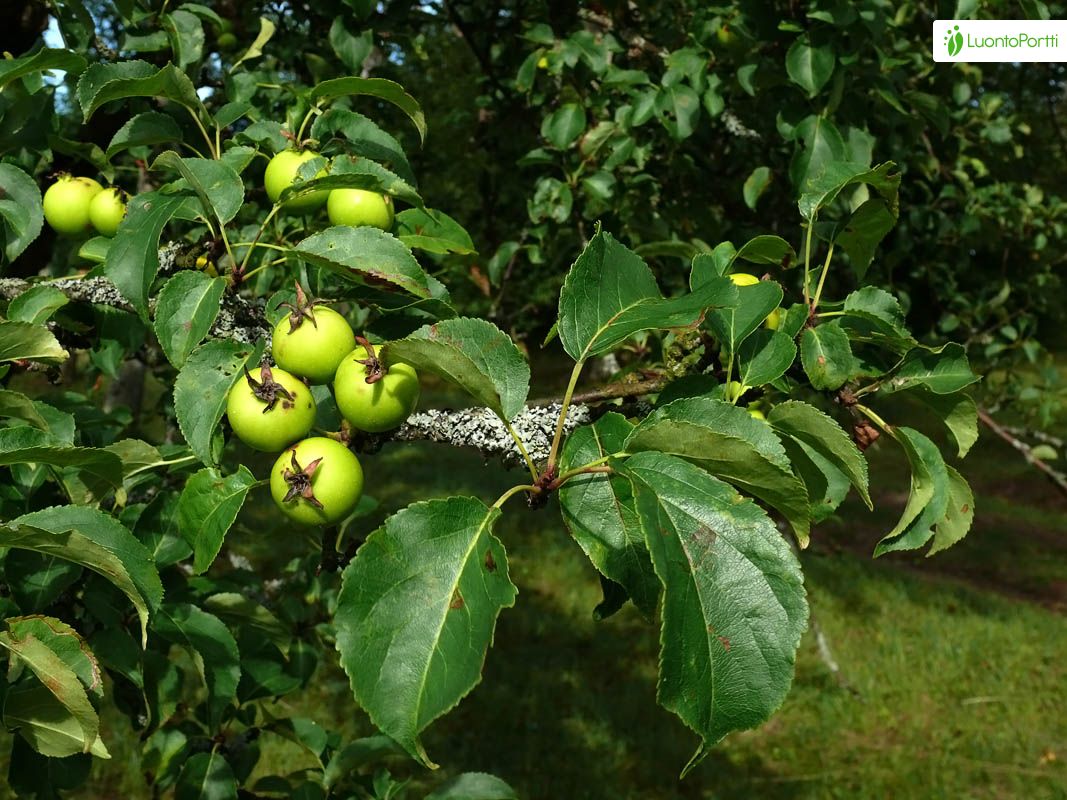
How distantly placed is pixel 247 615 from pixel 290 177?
2.51ft

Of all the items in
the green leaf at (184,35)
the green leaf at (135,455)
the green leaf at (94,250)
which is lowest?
the green leaf at (135,455)

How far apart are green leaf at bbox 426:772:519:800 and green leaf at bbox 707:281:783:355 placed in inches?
35.6

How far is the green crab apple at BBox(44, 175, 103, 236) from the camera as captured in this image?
4.44 feet

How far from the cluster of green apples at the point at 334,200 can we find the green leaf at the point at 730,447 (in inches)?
18.3

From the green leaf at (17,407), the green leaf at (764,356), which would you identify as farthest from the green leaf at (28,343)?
the green leaf at (764,356)

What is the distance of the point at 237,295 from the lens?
1.12 m

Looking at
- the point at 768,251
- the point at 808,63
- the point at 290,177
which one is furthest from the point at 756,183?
the point at 290,177

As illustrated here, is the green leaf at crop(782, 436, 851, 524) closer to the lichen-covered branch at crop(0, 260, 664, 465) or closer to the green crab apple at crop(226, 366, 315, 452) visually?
the lichen-covered branch at crop(0, 260, 664, 465)

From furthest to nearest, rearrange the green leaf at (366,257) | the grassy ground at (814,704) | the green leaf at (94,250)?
1. the grassy ground at (814,704)
2. the green leaf at (94,250)
3. the green leaf at (366,257)

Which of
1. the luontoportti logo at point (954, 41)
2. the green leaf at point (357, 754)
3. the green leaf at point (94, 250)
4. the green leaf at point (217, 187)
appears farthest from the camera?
the luontoportti logo at point (954, 41)

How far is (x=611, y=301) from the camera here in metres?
0.90

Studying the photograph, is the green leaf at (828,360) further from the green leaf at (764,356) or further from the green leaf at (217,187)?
the green leaf at (217,187)

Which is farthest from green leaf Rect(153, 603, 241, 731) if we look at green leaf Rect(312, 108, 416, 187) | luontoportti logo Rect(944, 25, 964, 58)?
luontoportti logo Rect(944, 25, 964, 58)

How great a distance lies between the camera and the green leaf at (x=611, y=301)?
2.80ft
